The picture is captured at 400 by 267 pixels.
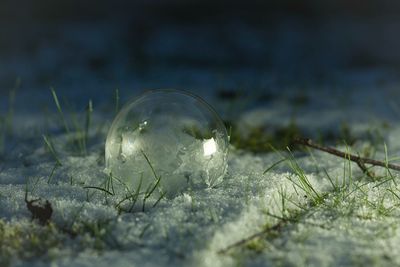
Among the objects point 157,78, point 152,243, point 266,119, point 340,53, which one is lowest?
point 152,243

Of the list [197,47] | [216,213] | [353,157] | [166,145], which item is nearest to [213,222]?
[216,213]

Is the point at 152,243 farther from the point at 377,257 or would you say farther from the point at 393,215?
the point at 393,215

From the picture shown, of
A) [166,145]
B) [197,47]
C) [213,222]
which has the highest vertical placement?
[197,47]

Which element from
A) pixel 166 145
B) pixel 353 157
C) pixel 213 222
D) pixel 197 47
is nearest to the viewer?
pixel 213 222

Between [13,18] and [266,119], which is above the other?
[13,18]

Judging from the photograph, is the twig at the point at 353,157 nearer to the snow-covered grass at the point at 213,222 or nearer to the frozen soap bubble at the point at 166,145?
the snow-covered grass at the point at 213,222

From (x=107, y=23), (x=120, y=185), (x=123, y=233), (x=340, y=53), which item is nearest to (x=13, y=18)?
(x=107, y=23)

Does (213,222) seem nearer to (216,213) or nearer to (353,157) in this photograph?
(216,213)

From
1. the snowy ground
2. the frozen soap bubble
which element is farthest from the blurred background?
the frozen soap bubble

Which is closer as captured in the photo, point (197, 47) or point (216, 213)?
point (216, 213)
